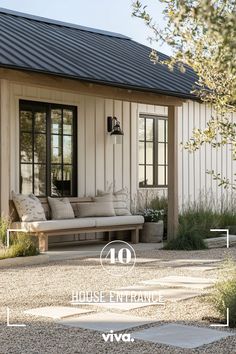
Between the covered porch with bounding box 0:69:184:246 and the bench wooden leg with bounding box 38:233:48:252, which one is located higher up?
the covered porch with bounding box 0:69:184:246

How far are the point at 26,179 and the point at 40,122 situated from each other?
1025mm

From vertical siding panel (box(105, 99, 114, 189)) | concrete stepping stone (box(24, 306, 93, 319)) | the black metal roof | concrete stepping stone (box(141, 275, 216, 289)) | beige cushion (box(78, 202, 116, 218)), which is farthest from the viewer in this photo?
vertical siding panel (box(105, 99, 114, 189))

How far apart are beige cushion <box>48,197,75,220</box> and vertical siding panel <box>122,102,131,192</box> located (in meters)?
1.99

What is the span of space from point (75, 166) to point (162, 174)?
2478mm

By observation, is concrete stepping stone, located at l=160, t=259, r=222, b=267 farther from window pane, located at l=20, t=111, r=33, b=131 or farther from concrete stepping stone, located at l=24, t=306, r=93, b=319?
window pane, located at l=20, t=111, r=33, b=131

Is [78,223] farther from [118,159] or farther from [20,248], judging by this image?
[118,159]

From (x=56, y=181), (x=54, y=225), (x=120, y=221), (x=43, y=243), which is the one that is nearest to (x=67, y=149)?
(x=56, y=181)

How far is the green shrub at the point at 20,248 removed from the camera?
8.78 metres

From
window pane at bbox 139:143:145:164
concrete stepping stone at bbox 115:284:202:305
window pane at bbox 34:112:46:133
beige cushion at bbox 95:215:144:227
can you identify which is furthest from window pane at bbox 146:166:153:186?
concrete stepping stone at bbox 115:284:202:305

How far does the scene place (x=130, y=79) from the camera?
1070cm

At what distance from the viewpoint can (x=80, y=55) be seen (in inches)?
448

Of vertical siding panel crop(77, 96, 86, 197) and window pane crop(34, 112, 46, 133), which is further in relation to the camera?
vertical siding panel crop(77, 96, 86, 197)

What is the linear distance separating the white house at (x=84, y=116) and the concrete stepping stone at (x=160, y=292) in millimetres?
3141

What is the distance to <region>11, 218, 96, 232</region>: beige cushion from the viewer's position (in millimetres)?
9953
